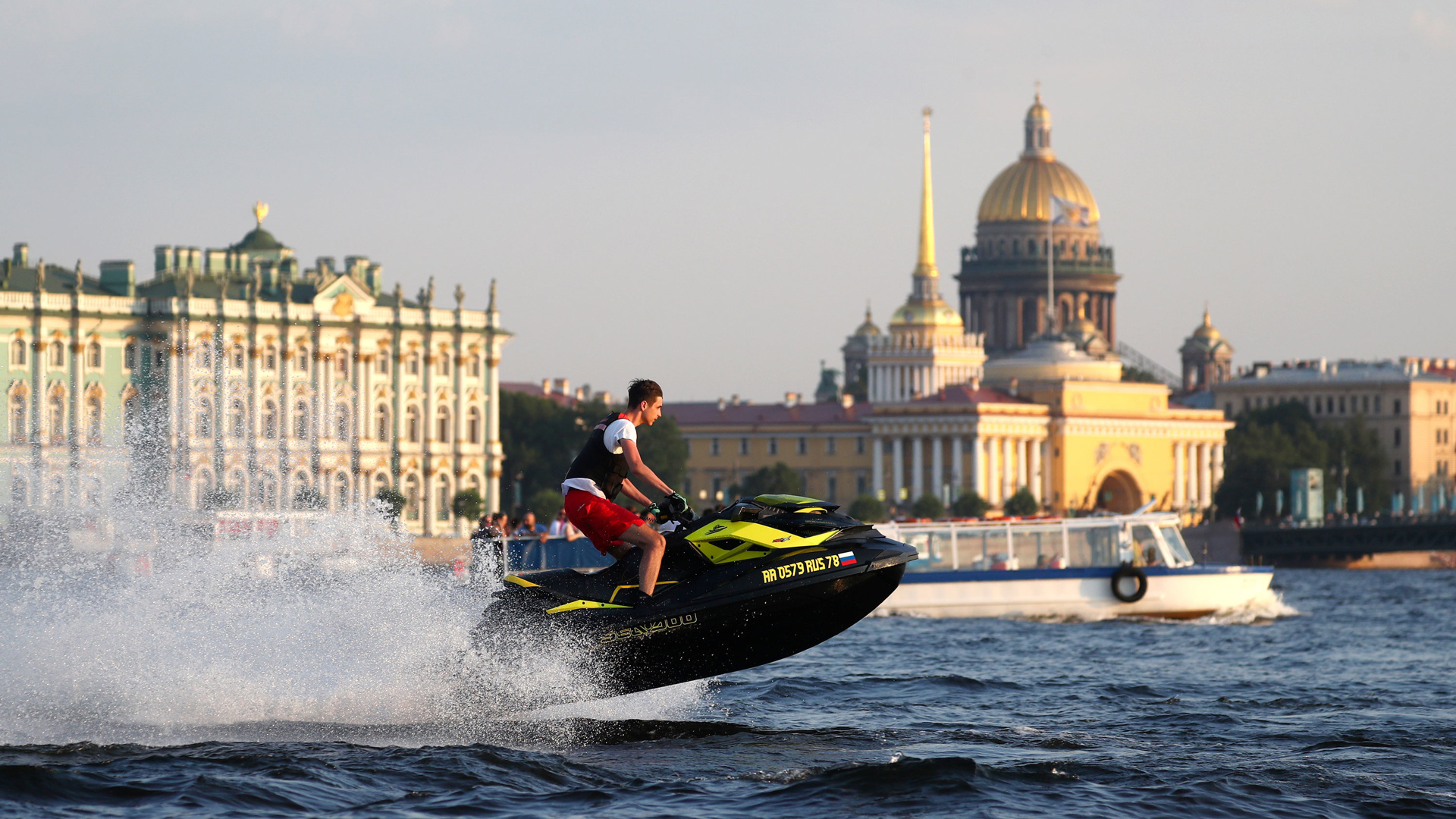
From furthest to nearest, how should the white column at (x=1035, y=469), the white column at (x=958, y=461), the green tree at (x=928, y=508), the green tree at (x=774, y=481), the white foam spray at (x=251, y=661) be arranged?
the white column at (x=1035, y=469), the white column at (x=958, y=461), the green tree at (x=774, y=481), the green tree at (x=928, y=508), the white foam spray at (x=251, y=661)

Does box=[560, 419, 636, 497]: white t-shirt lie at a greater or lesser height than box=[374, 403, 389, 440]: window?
lesser

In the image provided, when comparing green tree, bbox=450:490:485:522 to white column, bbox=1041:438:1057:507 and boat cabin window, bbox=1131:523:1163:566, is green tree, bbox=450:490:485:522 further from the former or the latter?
boat cabin window, bbox=1131:523:1163:566

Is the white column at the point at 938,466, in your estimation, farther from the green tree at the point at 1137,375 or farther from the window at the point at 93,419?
the window at the point at 93,419

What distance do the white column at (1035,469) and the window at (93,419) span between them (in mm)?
66441

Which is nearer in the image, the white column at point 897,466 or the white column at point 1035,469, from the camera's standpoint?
the white column at point 897,466

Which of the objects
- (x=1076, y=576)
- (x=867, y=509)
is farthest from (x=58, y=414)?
(x=1076, y=576)

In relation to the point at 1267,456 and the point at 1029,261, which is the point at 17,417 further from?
the point at 1029,261

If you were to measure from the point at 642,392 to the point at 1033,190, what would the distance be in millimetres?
176721

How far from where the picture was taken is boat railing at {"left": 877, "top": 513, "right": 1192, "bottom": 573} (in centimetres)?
4050

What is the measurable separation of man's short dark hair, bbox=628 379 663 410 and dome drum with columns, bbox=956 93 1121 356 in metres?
173

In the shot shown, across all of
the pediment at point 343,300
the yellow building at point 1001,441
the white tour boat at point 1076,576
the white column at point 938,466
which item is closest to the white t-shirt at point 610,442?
the white tour boat at point 1076,576

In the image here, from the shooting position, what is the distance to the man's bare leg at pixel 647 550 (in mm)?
15836

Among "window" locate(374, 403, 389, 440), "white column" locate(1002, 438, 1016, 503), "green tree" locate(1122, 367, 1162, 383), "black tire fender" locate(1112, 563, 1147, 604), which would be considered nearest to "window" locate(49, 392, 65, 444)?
"window" locate(374, 403, 389, 440)

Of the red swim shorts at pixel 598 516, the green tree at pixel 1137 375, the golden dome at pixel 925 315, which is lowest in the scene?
the red swim shorts at pixel 598 516
